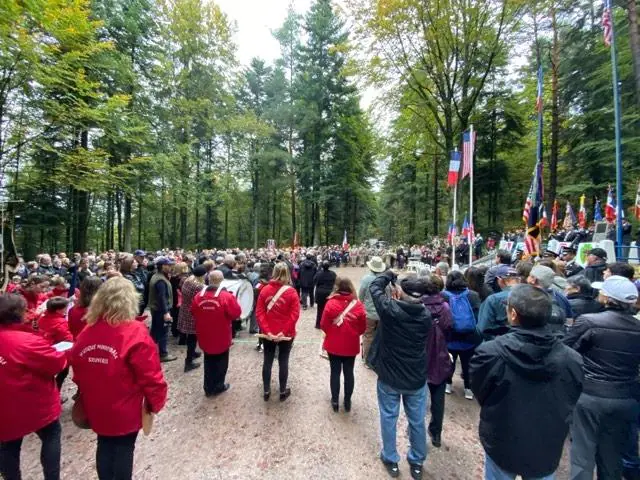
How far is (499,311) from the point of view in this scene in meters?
3.94

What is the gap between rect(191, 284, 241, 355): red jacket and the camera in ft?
15.1

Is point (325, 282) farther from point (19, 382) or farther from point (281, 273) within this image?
point (19, 382)

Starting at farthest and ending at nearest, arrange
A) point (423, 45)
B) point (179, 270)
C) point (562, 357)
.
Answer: point (423, 45), point (179, 270), point (562, 357)

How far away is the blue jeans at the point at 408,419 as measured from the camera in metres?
3.21

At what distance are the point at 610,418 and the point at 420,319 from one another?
173 cm

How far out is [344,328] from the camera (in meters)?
4.13

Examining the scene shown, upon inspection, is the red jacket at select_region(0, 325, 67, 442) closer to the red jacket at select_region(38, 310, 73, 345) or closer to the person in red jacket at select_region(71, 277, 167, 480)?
the person in red jacket at select_region(71, 277, 167, 480)

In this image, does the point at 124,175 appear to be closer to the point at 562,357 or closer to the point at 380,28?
the point at 380,28

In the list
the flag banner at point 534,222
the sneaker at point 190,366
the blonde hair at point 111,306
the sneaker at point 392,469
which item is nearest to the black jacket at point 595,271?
the flag banner at point 534,222

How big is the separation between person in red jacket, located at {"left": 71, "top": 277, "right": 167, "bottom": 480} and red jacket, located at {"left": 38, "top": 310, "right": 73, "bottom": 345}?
1.95 metres

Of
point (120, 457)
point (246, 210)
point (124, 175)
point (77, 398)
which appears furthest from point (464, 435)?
point (246, 210)

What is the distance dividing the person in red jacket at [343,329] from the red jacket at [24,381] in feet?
9.21

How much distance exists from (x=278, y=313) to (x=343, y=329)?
38.9 inches

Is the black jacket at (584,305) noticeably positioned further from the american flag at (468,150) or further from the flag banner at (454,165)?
the flag banner at (454,165)
